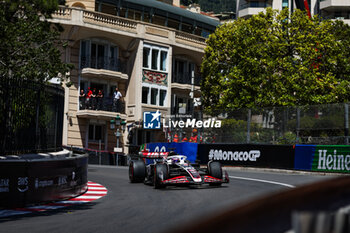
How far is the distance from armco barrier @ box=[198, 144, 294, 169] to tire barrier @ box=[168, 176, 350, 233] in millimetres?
21898

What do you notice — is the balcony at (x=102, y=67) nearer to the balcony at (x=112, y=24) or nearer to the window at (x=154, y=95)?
the balcony at (x=112, y=24)

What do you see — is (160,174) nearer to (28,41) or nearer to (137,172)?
(137,172)

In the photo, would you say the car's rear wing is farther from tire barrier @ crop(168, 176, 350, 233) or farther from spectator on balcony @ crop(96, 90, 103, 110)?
spectator on balcony @ crop(96, 90, 103, 110)

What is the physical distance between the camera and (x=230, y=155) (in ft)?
83.7

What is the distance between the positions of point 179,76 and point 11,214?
33481mm

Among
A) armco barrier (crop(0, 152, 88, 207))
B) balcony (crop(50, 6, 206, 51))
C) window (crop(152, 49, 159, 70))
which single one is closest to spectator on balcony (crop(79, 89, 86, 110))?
balcony (crop(50, 6, 206, 51))

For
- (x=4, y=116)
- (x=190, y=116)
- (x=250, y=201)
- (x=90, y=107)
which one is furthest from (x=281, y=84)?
(x=250, y=201)

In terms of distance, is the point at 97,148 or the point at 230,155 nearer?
the point at 230,155

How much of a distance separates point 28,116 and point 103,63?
24.4 metres

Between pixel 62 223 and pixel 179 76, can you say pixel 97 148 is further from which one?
pixel 62 223

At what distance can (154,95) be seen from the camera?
39000 mm

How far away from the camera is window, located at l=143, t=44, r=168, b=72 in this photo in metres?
38.6

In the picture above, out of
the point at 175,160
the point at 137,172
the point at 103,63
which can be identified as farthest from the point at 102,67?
the point at 175,160

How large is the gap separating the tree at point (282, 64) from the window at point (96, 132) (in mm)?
8571
